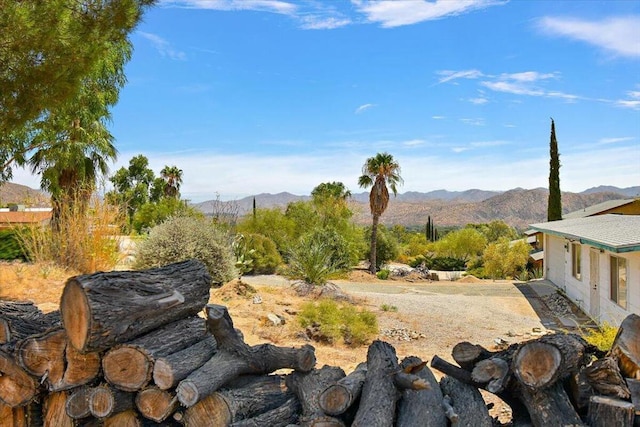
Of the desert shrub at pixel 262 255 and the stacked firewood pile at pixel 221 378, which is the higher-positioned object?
the stacked firewood pile at pixel 221 378

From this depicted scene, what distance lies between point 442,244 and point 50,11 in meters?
35.1

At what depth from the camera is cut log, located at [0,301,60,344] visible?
160 inches

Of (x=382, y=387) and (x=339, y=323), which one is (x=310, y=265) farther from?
(x=382, y=387)

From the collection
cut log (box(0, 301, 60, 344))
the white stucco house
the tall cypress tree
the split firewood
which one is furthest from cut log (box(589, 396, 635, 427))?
the tall cypress tree

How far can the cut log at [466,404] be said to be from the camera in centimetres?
346

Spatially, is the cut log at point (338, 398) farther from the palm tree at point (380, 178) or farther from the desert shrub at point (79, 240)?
the palm tree at point (380, 178)

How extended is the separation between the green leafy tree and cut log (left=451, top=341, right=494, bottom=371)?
7.15 m

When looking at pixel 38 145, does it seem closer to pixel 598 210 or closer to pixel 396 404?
pixel 396 404

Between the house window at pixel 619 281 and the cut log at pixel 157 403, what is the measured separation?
1112cm

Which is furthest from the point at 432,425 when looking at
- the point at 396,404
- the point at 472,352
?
the point at 472,352

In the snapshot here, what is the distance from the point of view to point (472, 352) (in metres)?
3.77

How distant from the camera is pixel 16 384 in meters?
3.86

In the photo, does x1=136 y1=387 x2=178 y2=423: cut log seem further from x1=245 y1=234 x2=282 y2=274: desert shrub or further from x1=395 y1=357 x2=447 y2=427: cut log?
x1=245 y1=234 x2=282 y2=274: desert shrub

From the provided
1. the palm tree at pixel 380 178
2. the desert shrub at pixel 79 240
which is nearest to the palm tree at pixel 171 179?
the palm tree at pixel 380 178
